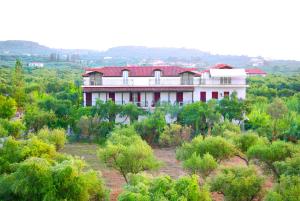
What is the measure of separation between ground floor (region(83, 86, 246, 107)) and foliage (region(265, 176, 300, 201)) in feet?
101

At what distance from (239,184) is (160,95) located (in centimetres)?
2987

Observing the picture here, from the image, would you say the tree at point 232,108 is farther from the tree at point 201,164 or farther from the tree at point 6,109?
the tree at point 201,164

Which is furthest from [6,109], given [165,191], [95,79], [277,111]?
[165,191]

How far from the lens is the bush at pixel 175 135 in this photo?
38.8 metres

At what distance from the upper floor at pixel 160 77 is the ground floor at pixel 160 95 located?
65 cm

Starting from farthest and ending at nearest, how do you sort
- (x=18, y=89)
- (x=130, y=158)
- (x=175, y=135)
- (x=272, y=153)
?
(x=18, y=89) < (x=175, y=135) < (x=272, y=153) < (x=130, y=158)

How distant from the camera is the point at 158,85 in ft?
160

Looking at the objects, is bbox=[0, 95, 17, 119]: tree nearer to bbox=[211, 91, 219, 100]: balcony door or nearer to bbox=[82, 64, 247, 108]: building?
bbox=[82, 64, 247, 108]: building

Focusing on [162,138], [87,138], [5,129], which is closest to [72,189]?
[5,129]

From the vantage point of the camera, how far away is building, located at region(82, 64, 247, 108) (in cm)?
4872

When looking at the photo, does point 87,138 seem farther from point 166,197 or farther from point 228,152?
point 166,197

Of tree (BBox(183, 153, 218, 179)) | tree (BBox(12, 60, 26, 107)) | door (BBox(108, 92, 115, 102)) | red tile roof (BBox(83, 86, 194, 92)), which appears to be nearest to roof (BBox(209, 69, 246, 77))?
red tile roof (BBox(83, 86, 194, 92))

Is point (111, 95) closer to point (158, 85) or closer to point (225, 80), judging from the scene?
point (158, 85)

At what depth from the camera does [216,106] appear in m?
44.5
